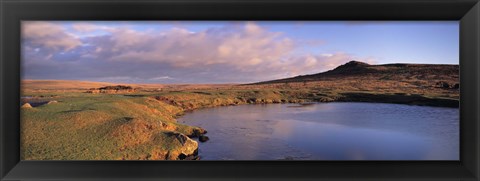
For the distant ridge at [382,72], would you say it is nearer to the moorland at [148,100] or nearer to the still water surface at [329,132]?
the moorland at [148,100]

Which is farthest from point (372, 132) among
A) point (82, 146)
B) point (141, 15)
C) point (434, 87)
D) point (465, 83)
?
point (82, 146)

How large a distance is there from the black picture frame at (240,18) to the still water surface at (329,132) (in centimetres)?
29

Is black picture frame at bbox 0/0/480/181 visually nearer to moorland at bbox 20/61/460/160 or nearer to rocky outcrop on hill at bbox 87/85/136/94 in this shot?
moorland at bbox 20/61/460/160

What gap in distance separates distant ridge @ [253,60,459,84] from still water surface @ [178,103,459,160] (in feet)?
1.58

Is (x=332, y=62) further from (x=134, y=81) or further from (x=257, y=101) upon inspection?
(x=134, y=81)

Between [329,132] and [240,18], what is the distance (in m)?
3.17

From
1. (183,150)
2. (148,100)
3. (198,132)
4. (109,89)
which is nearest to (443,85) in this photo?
(183,150)

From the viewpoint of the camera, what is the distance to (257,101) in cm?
549

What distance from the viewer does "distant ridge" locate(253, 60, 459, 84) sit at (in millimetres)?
3637

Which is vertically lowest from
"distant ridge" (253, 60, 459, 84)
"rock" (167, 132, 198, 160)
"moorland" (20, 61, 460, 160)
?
"rock" (167, 132, 198, 160)

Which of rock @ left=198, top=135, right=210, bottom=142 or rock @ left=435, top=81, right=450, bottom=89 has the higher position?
rock @ left=435, top=81, right=450, bottom=89

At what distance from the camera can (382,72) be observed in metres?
4.07

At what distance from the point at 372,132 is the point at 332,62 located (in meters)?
1.26

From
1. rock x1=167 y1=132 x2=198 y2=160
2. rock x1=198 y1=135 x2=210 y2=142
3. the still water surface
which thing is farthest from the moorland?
rock x1=198 y1=135 x2=210 y2=142
